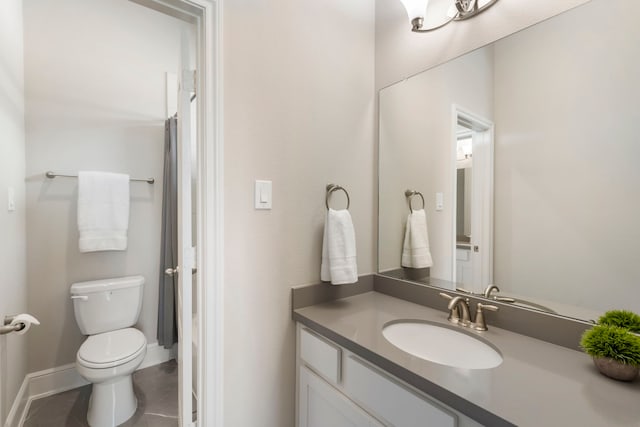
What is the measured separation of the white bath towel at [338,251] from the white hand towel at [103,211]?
63.4 inches

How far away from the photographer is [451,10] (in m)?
1.17

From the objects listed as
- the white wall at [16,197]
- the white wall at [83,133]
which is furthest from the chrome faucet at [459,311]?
the white wall at [83,133]

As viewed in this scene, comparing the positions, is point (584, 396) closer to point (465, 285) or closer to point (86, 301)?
point (465, 285)

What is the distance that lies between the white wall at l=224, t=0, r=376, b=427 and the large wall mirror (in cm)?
42

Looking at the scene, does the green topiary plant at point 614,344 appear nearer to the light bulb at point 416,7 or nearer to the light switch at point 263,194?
the light switch at point 263,194

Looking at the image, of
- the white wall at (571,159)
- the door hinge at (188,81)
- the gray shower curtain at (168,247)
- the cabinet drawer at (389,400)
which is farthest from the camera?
the gray shower curtain at (168,247)

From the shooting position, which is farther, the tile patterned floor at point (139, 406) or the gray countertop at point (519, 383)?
the tile patterned floor at point (139, 406)

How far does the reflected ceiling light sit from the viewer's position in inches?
42.7

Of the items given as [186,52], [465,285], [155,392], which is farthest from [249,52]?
[155,392]

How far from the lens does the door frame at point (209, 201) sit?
3.34 ft

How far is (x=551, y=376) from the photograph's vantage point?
28.3 inches

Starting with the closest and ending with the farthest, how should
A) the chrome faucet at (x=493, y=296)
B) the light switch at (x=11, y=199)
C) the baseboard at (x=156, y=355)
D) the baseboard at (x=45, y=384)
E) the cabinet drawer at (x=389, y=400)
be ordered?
the cabinet drawer at (x=389, y=400), the chrome faucet at (x=493, y=296), the light switch at (x=11, y=199), the baseboard at (x=45, y=384), the baseboard at (x=156, y=355)

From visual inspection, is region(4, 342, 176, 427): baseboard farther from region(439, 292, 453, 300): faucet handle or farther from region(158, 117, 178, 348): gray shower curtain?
region(439, 292, 453, 300): faucet handle

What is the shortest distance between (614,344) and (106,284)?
2481 mm
